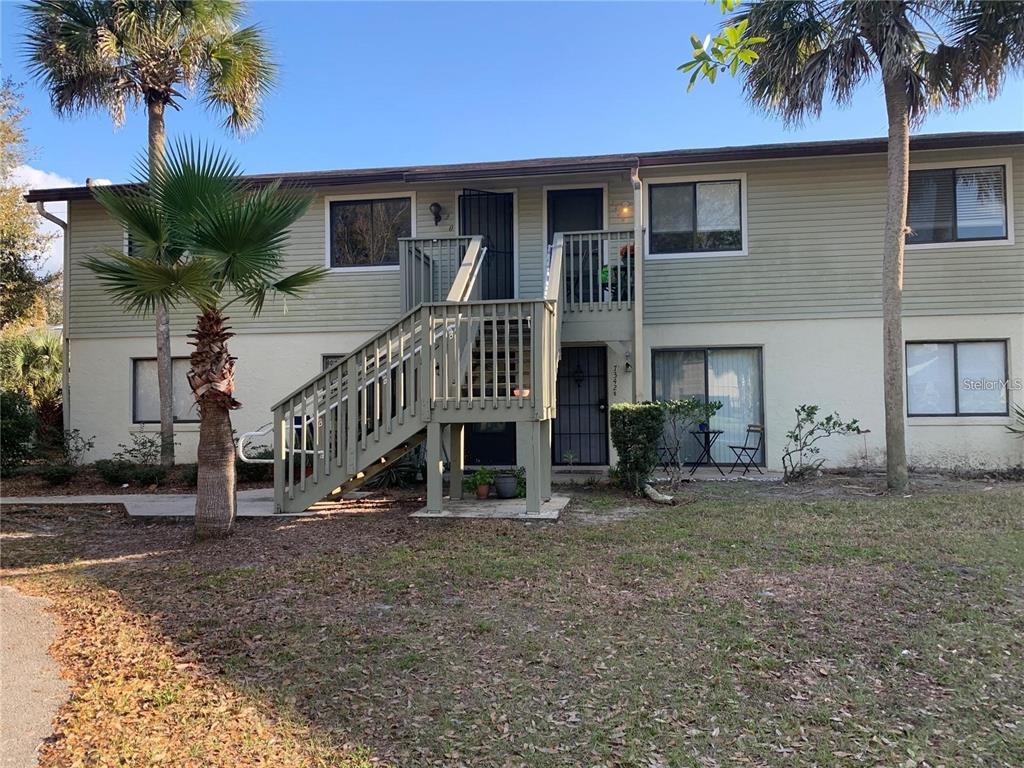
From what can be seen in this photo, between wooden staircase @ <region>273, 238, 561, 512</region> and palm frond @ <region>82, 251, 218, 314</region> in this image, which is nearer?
palm frond @ <region>82, 251, 218, 314</region>

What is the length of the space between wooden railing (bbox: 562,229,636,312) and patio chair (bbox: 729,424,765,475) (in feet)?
10.6

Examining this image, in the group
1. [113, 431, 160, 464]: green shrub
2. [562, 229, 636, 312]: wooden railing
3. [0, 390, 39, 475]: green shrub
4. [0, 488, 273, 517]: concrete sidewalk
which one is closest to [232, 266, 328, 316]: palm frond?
[0, 488, 273, 517]: concrete sidewalk

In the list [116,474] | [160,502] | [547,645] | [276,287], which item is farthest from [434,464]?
[116,474]

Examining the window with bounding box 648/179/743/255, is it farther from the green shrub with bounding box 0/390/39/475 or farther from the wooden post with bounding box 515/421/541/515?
the green shrub with bounding box 0/390/39/475

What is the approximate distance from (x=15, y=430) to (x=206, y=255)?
24.0 ft

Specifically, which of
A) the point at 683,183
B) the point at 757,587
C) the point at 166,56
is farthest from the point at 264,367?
the point at 757,587

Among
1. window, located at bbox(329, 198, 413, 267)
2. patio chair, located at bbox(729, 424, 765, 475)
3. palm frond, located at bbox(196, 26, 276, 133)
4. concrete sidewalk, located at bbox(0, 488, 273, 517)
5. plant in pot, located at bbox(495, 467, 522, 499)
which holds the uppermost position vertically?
palm frond, located at bbox(196, 26, 276, 133)

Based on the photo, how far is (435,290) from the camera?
11.0 m

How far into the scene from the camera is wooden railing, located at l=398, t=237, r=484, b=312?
34.2 ft

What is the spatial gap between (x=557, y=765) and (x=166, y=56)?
11922 mm

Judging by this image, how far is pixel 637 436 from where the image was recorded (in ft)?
28.6

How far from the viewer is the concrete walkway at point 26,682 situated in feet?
9.57

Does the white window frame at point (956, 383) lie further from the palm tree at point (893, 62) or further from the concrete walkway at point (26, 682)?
the concrete walkway at point (26, 682)

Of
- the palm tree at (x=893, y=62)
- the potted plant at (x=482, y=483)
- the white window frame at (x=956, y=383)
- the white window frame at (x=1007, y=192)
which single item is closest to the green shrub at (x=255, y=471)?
the potted plant at (x=482, y=483)
